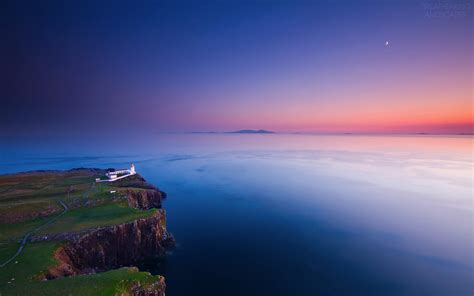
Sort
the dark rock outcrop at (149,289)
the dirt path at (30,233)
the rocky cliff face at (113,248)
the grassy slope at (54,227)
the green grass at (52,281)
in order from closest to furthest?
the green grass at (52,281) < the grassy slope at (54,227) < the dark rock outcrop at (149,289) < the dirt path at (30,233) < the rocky cliff face at (113,248)

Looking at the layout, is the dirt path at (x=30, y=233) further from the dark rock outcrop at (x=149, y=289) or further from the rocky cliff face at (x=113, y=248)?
the dark rock outcrop at (x=149, y=289)

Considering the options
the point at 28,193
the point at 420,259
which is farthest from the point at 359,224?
the point at 28,193

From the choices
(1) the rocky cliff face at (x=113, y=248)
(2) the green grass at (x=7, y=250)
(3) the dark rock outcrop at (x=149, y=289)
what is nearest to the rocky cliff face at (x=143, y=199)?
(1) the rocky cliff face at (x=113, y=248)

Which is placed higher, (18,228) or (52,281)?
(18,228)

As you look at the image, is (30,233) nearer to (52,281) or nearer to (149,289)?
(52,281)

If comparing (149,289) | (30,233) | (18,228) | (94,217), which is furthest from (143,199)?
(149,289)

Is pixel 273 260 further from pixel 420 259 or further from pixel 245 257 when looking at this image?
pixel 420 259
